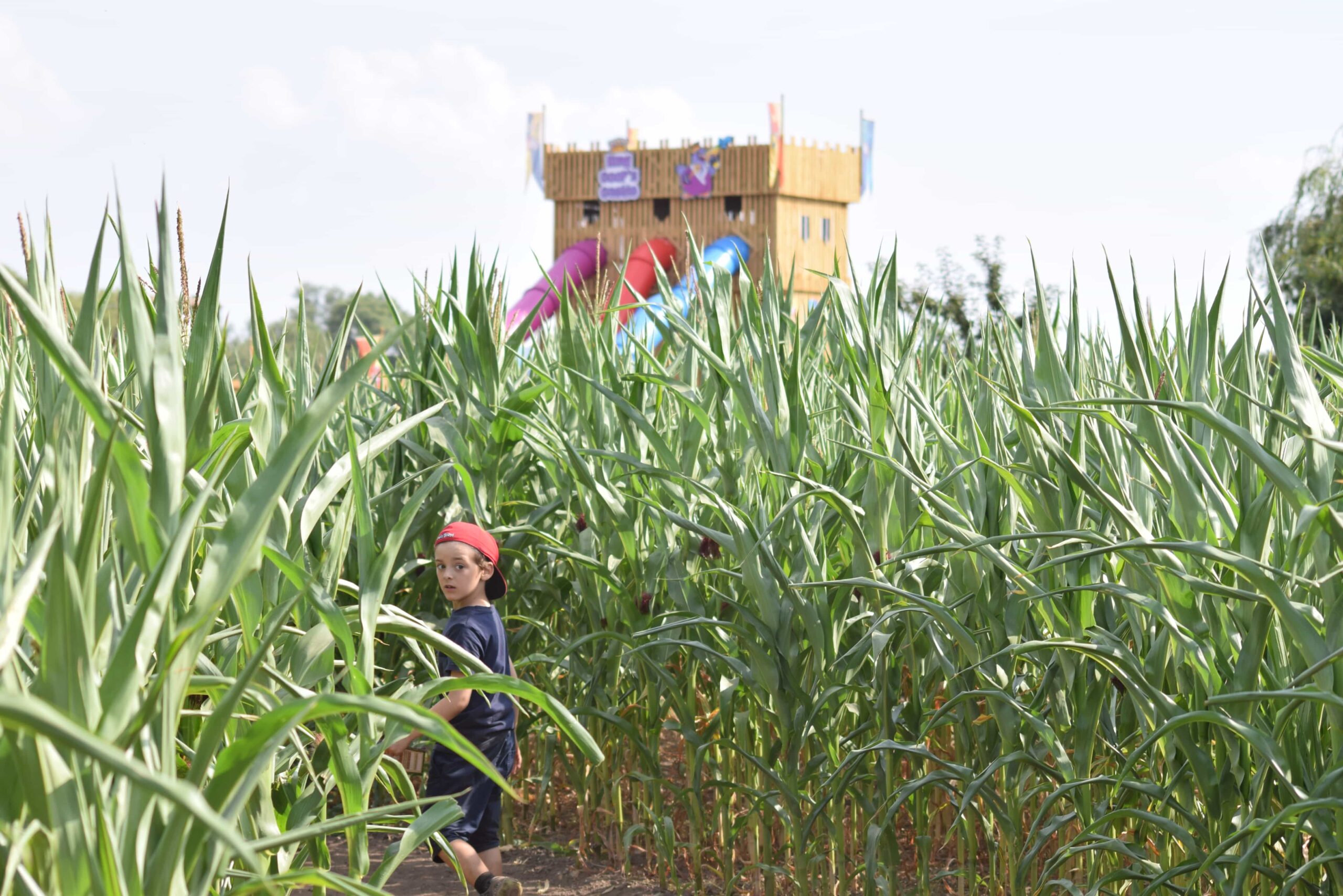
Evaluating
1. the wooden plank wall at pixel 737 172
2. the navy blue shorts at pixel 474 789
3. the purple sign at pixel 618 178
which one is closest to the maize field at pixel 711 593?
the navy blue shorts at pixel 474 789

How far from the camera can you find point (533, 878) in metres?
3.38

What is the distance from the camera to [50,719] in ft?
2.66

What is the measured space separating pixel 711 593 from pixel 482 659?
601mm

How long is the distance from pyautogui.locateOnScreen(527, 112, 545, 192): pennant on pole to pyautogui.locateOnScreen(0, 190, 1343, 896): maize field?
26385 millimetres

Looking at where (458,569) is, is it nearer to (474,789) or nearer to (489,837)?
(474,789)

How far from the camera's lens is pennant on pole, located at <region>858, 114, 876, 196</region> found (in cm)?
2914

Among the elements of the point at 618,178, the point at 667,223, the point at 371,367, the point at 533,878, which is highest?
the point at 618,178

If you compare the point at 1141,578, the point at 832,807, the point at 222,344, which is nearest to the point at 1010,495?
the point at 1141,578

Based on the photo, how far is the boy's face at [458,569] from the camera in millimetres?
2977

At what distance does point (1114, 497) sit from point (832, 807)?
1081 mm

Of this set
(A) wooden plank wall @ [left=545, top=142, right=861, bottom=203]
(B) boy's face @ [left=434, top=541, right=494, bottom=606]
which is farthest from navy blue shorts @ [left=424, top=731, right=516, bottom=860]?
(A) wooden plank wall @ [left=545, top=142, right=861, bottom=203]

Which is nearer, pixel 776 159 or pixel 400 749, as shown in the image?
pixel 400 749

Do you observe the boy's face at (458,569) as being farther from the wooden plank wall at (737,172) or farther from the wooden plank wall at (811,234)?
the wooden plank wall at (737,172)

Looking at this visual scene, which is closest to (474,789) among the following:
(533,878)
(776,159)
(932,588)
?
(533,878)
